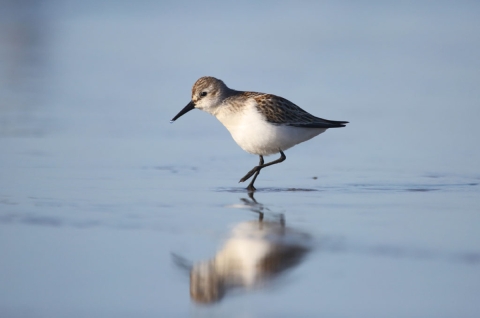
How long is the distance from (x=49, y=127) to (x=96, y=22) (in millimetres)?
9658

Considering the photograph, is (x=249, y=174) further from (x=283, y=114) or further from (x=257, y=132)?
(x=283, y=114)

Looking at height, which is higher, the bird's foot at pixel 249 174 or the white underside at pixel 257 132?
the white underside at pixel 257 132

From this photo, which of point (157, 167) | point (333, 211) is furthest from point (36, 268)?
point (157, 167)

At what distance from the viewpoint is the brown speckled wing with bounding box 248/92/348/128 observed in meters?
6.56

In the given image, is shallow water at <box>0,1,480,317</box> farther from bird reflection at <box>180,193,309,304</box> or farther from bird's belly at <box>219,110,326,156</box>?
bird's belly at <box>219,110,326,156</box>

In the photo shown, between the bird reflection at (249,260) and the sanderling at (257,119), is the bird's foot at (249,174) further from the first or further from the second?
the bird reflection at (249,260)

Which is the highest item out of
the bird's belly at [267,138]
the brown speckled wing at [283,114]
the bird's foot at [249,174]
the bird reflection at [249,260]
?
the brown speckled wing at [283,114]

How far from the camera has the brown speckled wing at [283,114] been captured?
656cm

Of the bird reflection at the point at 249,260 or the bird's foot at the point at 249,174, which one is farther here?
the bird's foot at the point at 249,174

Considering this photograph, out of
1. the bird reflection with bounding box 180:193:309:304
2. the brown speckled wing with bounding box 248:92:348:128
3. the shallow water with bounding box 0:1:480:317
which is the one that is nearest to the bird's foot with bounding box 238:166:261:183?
the shallow water with bounding box 0:1:480:317

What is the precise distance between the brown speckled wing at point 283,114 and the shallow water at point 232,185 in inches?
16.6

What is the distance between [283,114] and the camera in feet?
21.7

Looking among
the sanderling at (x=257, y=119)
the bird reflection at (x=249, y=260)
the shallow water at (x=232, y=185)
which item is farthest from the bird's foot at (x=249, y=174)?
the bird reflection at (x=249, y=260)

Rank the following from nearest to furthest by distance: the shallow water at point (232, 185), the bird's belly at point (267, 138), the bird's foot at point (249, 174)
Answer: the shallow water at point (232, 185) < the bird's foot at point (249, 174) < the bird's belly at point (267, 138)
